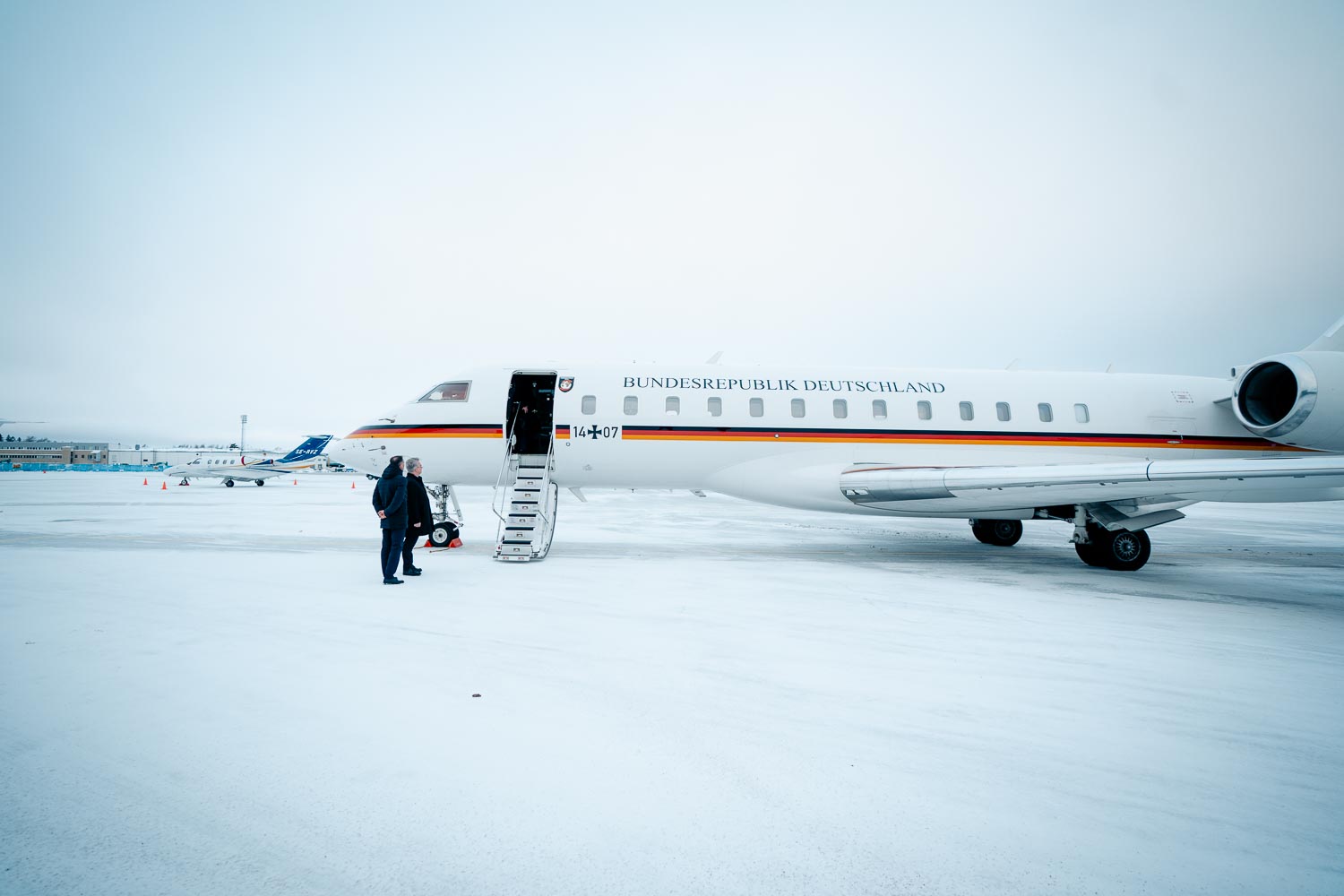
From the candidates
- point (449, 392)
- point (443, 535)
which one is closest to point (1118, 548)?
point (443, 535)

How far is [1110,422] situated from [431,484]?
13.0 m

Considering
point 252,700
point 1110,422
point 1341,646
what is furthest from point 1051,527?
point 252,700

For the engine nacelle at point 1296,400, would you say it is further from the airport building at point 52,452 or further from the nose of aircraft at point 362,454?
the airport building at point 52,452

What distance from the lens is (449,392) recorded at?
1123 cm

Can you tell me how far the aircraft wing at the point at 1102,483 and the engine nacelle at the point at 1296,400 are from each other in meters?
1.16

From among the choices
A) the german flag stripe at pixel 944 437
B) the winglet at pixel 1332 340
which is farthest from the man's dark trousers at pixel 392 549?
the winglet at pixel 1332 340

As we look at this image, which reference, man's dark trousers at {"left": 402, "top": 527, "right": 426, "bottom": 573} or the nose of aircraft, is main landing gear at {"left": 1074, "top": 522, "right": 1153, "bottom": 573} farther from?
the nose of aircraft

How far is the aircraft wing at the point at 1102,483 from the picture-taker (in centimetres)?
734

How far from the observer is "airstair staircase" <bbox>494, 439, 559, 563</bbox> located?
9414 millimetres

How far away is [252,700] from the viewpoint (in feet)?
12.2

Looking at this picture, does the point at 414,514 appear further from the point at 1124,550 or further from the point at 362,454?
the point at 1124,550

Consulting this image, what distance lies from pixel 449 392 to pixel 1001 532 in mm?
11944

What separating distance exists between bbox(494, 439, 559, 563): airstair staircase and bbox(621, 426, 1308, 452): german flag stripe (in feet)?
5.64

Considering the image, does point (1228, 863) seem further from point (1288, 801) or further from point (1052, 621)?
point (1052, 621)
